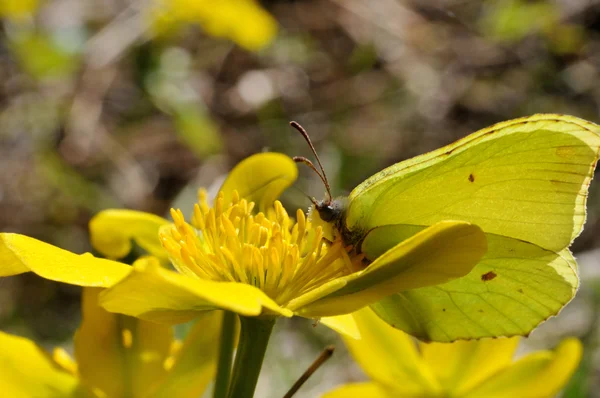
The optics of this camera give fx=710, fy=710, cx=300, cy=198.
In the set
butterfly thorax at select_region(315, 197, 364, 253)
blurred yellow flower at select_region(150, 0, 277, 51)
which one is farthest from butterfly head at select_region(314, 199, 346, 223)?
blurred yellow flower at select_region(150, 0, 277, 51)

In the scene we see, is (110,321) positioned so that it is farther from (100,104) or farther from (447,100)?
(447,100)

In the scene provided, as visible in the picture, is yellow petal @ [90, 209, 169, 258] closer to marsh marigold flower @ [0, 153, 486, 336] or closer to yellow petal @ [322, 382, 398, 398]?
marsh marigold flower @ [0, 153, 486, 336]

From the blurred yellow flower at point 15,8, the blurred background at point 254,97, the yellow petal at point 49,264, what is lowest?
the blurred background at point 254,97

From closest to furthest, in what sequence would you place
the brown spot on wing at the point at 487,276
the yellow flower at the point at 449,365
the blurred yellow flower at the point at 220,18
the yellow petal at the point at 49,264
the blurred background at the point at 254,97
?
1. the yellow petal at the point at 49,264
2. the brown spot on wing at the point at 487,276
3. the yellow flower at the point at 449,365
4. the blurred background at the point at 254,97
5. the blurred yellow flower at the point at 220,18

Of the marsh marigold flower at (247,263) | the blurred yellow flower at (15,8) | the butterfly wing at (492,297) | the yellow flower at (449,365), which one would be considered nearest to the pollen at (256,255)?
the marsh marigold flower at (247,263)

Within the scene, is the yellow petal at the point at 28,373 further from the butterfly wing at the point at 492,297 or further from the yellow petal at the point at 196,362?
the butterfly wing at the point at 492,297

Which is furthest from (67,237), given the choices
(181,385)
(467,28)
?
(467,28)

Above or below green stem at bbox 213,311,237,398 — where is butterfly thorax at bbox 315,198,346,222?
above
